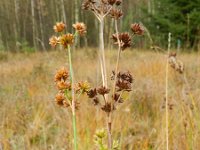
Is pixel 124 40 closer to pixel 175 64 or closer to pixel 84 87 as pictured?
pixel 84 87

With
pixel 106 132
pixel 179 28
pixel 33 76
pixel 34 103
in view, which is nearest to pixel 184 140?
pixel 106 132

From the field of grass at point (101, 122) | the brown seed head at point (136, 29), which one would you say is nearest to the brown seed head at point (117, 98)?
the brown seed head at point (136, 29)

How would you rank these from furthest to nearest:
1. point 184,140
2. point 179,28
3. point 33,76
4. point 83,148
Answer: point 179,28, point 33,76, point 83,148, point 184,140

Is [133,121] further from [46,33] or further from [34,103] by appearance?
[46,33]

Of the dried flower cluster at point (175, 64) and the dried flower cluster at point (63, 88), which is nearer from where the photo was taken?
the dried flower cluster at point (63, 88)

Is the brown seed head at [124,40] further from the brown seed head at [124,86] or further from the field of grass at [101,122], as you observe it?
the field of grass at [101,122]

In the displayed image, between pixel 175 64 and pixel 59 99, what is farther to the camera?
pixel 175 64

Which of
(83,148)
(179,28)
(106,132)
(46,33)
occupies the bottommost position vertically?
(46,33)

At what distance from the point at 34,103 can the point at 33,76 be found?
2.39 meters

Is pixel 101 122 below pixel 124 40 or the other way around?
below

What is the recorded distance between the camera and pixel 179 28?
11.1m

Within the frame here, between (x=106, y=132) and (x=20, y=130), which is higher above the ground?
(x=106, y=132)

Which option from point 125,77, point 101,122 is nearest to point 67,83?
point 125,77

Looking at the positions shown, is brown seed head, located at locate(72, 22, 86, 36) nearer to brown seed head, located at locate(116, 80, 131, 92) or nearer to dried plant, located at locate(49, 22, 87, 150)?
dried plant, located at locate(49, 22, 87, 150)
